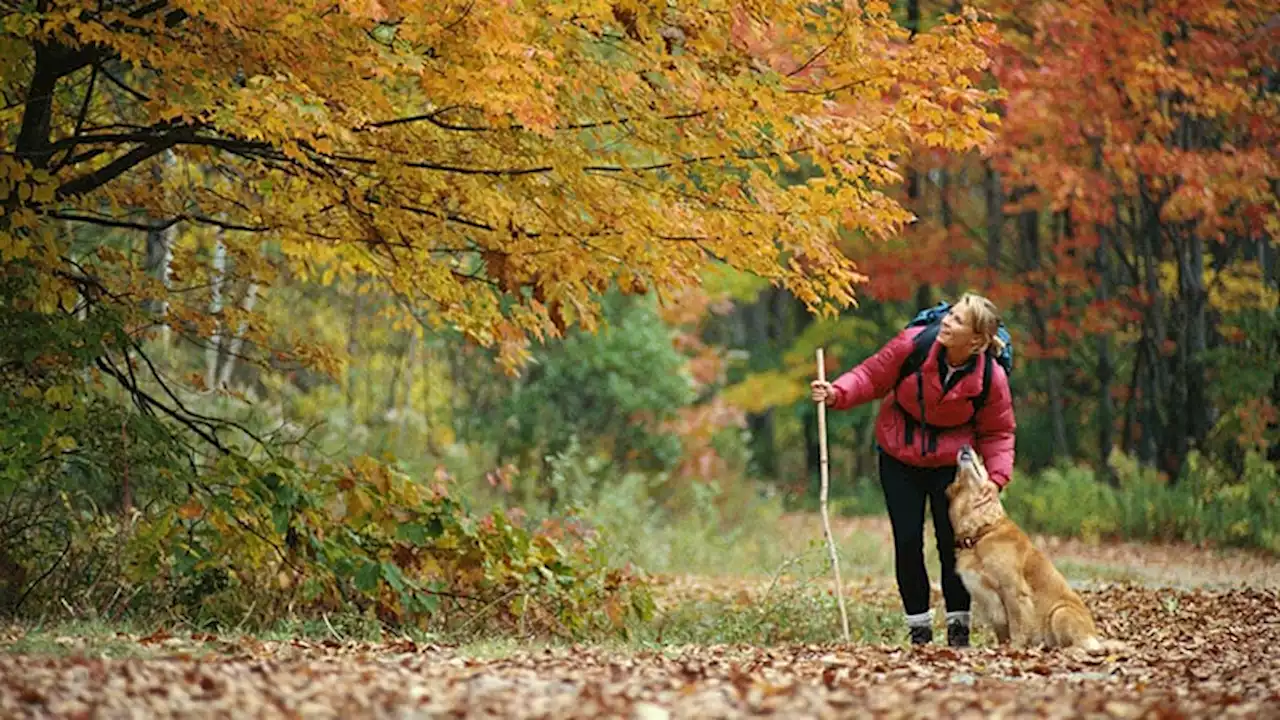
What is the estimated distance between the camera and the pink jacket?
7785 millimetres

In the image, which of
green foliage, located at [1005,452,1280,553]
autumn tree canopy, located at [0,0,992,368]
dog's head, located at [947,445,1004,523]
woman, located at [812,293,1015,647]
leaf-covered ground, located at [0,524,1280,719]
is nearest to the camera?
leaf-covered ground, located at [0,524,1280,719]

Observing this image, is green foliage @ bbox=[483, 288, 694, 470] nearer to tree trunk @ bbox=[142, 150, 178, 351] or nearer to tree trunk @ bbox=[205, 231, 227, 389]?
tree trunk @ bbox=[205, 231, 227, 389]

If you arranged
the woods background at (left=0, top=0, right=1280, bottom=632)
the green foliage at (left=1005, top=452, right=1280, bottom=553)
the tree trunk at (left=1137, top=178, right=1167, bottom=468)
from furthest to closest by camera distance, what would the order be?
1. the tree trunk at (left=1137, top=178, right=1167, bottom=468)
2. the green foliage at (left=1005, top=452, right=1280, bottom=553)
3. the woods background at (left=0, top=0, right=1280, bottom=632)

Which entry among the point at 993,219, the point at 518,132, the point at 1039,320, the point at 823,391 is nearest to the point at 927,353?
the point at 823,391

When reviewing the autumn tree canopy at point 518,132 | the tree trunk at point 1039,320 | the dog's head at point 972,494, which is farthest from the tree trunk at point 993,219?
A: the dog's head at point 972,494

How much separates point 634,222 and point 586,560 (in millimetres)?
2431

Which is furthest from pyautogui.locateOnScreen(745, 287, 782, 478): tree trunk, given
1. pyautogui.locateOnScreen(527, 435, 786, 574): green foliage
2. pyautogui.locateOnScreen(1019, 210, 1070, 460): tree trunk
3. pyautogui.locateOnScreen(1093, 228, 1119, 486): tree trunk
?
pyautogui.locateOnScreen(527, 435, 786, 574): green foliage

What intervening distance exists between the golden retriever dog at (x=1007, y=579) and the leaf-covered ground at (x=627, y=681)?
0.64 ft

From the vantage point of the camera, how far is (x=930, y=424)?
7871 mm

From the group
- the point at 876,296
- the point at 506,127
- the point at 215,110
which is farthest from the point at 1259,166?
the point at 215,110

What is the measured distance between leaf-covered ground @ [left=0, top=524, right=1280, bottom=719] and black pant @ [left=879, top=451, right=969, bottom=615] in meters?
0.51

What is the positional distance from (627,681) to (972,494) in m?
2.63

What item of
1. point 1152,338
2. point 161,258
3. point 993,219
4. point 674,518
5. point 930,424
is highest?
point 993,219

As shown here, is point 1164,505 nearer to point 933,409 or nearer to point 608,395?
point 608,395
